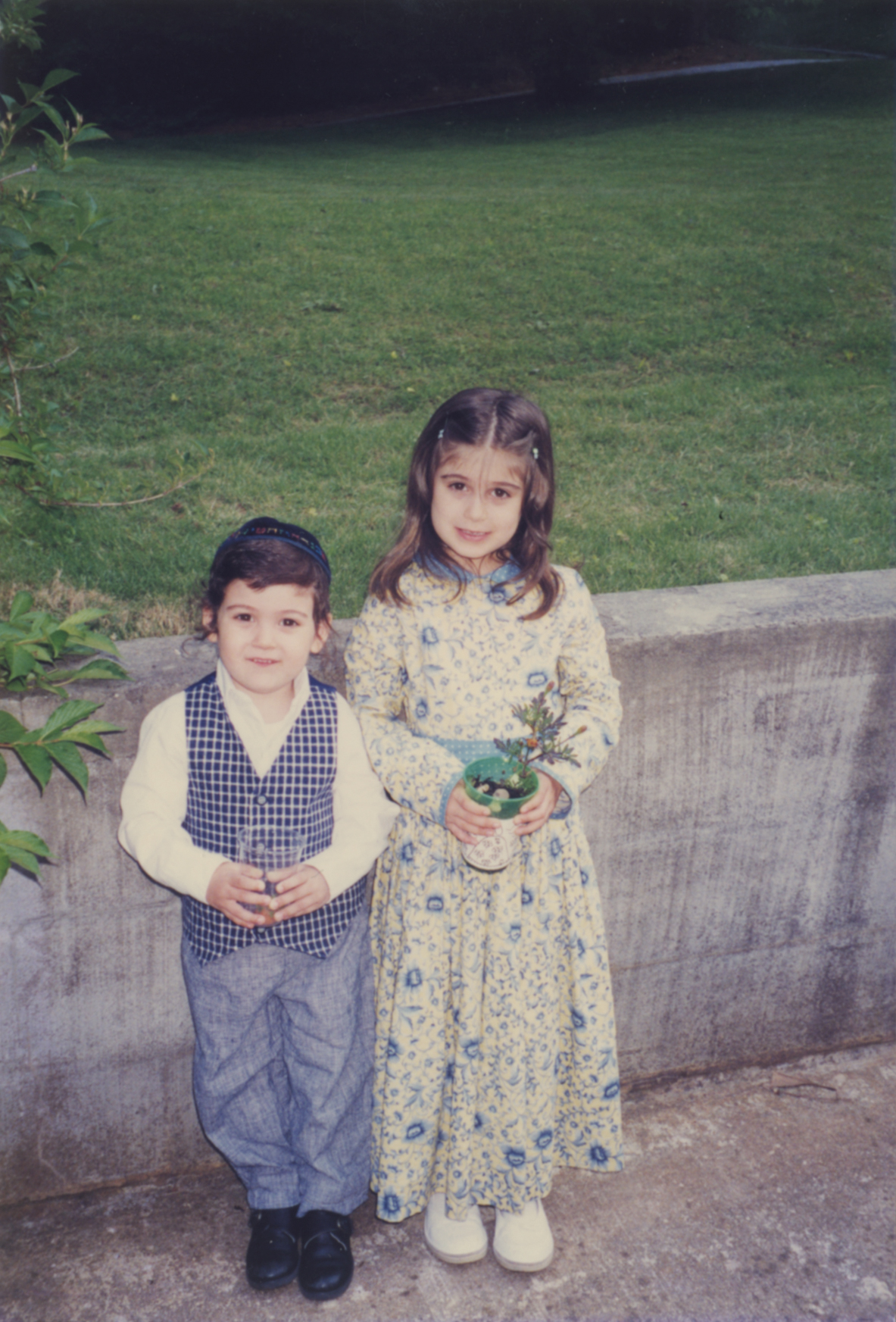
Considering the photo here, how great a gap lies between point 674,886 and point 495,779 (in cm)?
103

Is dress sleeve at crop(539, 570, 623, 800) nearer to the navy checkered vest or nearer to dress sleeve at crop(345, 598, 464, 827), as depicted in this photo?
dress sleeve at crop(345, 598, 464, 827)

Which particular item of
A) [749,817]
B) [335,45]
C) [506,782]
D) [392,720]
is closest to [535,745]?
[506,782]

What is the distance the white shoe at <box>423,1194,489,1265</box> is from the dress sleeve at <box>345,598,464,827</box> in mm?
981

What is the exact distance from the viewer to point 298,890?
2.11 metres

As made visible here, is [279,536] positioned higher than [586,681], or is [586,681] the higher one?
[279,536]

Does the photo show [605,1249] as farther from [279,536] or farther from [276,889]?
[279,536]

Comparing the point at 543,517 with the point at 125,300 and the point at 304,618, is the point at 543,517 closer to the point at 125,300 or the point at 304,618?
the point at 304,618

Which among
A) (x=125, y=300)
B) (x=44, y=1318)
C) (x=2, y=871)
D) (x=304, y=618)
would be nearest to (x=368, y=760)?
(x=304, y=618)

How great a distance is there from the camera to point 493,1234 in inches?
100.0

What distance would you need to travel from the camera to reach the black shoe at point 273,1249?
2.35 meters

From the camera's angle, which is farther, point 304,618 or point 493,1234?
point 493,1234

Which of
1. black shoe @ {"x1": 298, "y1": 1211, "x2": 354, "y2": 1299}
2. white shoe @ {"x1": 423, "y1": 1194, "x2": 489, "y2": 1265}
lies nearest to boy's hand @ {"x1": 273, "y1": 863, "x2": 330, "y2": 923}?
black shoe @ {"x1": 298, "y1": 1211, "x2": 354, "y2": 1299}

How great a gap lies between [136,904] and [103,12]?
12.7 meters

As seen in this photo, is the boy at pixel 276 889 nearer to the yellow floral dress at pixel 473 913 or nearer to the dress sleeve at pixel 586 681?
the yellow floral dress at pixel 473 913
